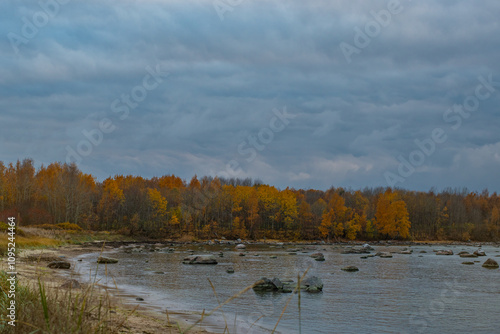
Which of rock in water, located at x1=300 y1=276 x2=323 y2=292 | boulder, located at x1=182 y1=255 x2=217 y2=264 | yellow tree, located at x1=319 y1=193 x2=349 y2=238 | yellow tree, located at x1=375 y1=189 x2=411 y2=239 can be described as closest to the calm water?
rock in water, located at x1=300 y1=276 x2=323 y2=292

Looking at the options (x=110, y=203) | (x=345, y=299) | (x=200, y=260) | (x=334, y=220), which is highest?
(x=110, y=203)

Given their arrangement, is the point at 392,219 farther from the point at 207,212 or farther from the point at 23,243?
the point at 23,243

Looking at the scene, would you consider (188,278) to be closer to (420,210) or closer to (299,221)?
(299,221)

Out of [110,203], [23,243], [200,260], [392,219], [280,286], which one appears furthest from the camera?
[392,219]

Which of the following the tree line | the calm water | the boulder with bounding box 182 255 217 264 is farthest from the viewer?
the tree line

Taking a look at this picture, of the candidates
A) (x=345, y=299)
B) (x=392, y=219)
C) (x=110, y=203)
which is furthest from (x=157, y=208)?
(x=345, y=299)

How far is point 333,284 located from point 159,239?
74742 mm

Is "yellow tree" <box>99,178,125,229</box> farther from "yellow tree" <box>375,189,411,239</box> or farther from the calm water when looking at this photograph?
the calm water

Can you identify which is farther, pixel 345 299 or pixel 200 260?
pixel 200 260

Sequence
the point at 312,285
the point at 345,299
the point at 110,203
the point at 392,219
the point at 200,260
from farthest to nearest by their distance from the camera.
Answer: the point at 392,219
the point at 110,203
the point at 200,260
the point at 312,285
the point at 345,299

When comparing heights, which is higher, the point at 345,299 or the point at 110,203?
the point at 110,203

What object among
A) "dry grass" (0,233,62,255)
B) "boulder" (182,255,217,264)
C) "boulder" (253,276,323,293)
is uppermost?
"dry grass" (0,233,62,255)

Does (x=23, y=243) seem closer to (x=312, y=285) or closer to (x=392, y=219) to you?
(x=312, y=285)

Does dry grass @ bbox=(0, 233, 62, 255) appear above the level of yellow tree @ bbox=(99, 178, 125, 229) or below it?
below
